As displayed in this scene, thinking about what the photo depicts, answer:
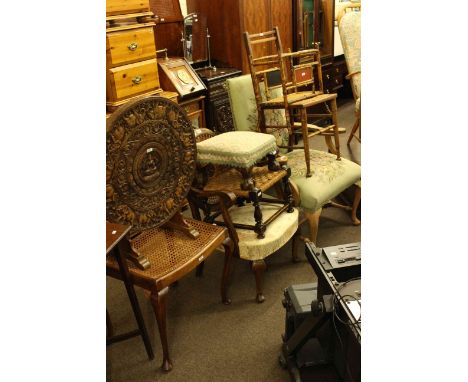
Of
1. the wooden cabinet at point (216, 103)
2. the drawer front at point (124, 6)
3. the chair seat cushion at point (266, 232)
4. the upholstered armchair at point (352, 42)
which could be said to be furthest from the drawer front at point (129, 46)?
the upholstered armchair at point (352, 42)

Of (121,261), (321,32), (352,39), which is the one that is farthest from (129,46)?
(321,32)

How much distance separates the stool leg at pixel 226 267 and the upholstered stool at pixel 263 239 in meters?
0.03

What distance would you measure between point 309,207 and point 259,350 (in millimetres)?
915

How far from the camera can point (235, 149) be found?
2.25m

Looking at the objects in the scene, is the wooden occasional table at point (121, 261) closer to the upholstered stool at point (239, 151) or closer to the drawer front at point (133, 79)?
the upholstered stool at point (239, 151)

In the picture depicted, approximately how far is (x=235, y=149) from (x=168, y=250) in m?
0.58

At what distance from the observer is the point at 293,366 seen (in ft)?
5.96

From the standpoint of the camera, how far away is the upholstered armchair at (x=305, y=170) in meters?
2.68

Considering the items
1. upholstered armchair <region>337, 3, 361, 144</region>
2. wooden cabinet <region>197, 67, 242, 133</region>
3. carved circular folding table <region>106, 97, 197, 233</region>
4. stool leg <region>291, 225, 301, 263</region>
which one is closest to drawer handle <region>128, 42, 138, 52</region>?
wooden cabinet <region>197, 67, 242, 133</region>

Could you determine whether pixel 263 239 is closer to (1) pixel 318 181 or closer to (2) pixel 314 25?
(1) pixel 318 181

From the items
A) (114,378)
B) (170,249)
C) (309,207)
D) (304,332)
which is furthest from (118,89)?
(304,332)

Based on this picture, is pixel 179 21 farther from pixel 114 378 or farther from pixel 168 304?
pixel 114 378

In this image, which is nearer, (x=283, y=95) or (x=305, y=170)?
(x=305, y=170)

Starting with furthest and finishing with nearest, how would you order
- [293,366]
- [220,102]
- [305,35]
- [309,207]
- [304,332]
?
[305,35], [220,102], [309,207], [293,366], [304,332]
